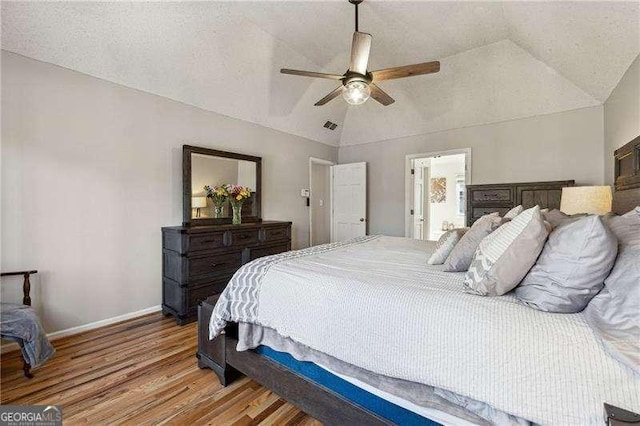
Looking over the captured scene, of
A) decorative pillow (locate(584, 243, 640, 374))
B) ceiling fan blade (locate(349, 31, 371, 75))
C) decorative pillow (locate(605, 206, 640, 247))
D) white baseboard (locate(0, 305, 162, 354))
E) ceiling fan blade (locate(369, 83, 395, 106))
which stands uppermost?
ceiling fan blade (locate(349, 31, 371, 75))

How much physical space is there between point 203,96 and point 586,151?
468 centimetres

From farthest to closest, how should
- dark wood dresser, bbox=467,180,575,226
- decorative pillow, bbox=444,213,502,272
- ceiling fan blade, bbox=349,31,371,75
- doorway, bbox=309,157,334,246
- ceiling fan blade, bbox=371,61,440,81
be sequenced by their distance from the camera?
doorway, bbox=309,157,334,246 → dark wood dresser, bbox=467,180,575,226 → ceiling fan blade, bbox=371,61,440,81 → ceiling fan blade, bbox=349,31,371,75 → decorative pillow, bbox=444,213,502,272

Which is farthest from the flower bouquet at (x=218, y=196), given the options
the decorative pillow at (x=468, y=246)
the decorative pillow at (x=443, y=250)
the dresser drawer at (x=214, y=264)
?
the decorative pillow at (x=468, y=246)

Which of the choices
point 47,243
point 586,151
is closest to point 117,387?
point 47,243

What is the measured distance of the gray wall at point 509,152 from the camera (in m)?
3.42

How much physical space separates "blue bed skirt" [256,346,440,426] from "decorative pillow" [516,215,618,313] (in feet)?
2.26

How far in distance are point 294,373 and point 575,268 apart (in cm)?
137

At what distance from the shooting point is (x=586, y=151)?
3.43 m

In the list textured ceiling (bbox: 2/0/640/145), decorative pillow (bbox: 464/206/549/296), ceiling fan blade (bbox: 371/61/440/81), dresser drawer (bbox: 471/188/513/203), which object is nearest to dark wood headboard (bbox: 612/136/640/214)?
textured ceiling (bbox: 2/0/640/145)

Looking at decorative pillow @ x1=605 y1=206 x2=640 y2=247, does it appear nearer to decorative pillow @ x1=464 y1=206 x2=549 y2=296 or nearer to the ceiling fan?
decorative pillow @ x1=464 y1=206 x2=549 y2=296

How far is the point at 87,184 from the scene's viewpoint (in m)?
2.69

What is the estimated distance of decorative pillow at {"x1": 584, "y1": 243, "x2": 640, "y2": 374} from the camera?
84cm

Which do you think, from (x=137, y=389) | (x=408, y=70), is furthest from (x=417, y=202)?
(x=137, y=389)

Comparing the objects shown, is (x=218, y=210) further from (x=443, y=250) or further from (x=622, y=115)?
(x=622, y=115)
